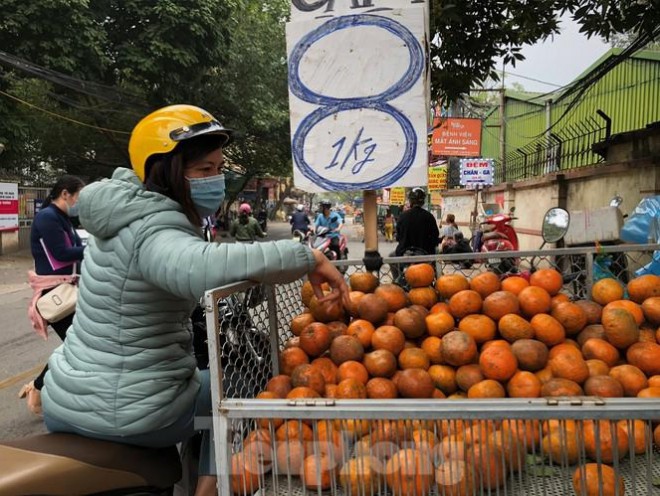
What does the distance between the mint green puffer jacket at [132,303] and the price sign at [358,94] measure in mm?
886

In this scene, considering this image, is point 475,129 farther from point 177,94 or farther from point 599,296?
point 599,296

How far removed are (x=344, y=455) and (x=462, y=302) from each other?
99 centimetres

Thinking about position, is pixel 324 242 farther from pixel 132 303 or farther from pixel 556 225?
pixel 132 303

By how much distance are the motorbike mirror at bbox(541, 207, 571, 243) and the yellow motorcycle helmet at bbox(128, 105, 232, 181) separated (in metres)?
4.51

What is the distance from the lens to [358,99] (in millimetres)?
2283

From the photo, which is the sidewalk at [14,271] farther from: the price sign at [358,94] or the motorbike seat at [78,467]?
the motorbike seat at [78,467]

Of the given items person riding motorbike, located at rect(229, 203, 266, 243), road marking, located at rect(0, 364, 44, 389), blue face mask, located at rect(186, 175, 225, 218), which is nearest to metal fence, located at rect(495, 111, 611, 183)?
person riding motorbike, located at rect(229, 203, 266, 243)

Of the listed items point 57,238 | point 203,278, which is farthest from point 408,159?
point 57,238

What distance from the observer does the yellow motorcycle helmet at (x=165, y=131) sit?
157cm

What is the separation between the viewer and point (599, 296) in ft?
7.67

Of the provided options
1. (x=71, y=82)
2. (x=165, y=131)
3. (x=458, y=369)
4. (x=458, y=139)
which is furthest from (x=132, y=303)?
(x=458, y=139)

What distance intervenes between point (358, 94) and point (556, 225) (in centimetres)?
389

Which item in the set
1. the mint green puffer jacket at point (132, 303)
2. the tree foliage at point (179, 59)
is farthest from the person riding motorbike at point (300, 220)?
the mint green puffer jacket at point (132, 303)

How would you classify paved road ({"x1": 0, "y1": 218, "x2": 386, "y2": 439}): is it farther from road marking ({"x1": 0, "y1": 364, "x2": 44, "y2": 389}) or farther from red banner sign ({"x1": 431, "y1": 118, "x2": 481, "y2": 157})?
red banner sign ({"x1": 431, "y1": 118, "x2": 481, "y2": 157})
